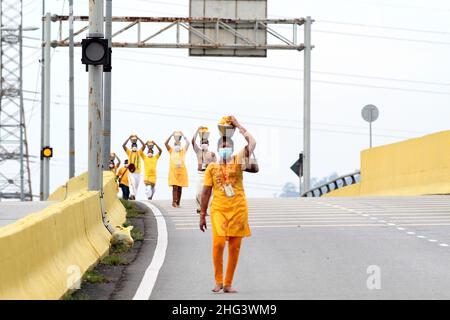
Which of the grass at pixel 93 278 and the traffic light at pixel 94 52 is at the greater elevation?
the traffic light at pixel 94 52

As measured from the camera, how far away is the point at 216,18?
5322cm

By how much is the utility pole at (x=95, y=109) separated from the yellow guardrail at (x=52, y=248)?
1.83 meters

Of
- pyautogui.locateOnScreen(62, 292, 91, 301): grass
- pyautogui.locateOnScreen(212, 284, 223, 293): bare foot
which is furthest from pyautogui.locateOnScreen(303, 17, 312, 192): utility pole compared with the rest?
pyautogui.locateOnScreen(62, 292, 91, 301): grass

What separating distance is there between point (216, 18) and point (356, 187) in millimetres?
8968

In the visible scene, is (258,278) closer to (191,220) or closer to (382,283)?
(382,283)

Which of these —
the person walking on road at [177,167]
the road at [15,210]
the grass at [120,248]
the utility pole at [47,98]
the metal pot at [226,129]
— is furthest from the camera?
the utility pole at [47,98]

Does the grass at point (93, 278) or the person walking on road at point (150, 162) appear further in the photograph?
the person walking on road at point (150, 162)

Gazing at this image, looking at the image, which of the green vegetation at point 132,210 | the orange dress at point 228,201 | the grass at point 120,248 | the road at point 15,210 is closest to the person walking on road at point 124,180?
the road at point 15,210

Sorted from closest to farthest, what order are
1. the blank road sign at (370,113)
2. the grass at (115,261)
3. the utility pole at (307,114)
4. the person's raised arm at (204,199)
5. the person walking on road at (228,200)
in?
the person walking on road at (228,200) < the person's raised arm at (204,199) < the grass at (115,261) < the blank road sign at (370,113) < the utility pole at (307,114)

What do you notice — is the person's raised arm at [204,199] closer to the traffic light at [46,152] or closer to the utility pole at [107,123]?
the utility pole at [107,123]

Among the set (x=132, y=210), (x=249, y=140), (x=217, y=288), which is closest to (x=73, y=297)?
(x=217, y=288)

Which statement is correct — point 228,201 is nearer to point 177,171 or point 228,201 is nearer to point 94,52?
point 94,52

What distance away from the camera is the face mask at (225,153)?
45.6 feet
